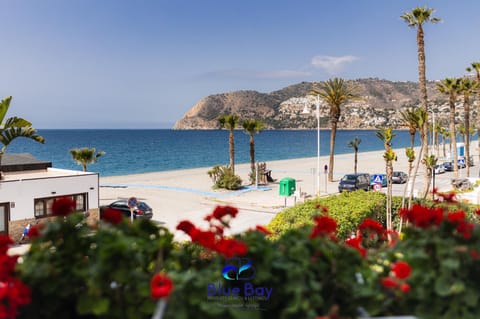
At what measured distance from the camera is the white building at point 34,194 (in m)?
20.3

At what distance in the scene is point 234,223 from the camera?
80.5 feet

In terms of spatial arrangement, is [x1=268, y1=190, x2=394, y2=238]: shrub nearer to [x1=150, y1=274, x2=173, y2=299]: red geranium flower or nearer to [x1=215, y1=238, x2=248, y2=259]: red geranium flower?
[x1=215, y1=238, x2=248, y2=259]: red geranium flower

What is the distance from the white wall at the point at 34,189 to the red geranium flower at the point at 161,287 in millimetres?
20207

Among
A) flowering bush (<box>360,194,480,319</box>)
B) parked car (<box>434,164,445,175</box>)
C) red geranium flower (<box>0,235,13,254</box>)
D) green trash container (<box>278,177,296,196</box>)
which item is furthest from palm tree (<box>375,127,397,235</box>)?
parked car (<box>434,164,445,175</box>)

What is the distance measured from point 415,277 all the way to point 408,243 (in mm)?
409

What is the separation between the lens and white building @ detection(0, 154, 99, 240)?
20.3 m

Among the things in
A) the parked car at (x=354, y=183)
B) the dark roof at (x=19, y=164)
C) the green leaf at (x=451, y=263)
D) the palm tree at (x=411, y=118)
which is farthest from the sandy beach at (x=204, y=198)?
the green leaf at (x=451, y=263)

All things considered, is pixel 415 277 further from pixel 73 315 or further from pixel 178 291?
pixel 73 315

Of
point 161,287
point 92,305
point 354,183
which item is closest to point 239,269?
point 161,287

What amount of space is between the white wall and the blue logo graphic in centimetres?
1966

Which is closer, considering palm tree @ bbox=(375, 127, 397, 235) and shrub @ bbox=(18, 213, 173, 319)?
shrub @ bbox=(18, 213, 173, 319)

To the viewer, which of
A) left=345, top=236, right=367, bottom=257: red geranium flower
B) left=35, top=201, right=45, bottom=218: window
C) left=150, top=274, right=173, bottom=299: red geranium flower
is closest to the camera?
left=150, top=274, right=173, bottom=299: red geranium flower

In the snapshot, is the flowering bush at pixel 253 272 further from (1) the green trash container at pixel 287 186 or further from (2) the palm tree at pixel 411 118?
(1) the green trash container at pixel 287 186

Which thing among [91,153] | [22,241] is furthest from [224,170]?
[22,241]
